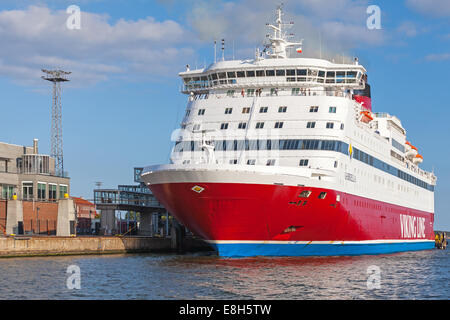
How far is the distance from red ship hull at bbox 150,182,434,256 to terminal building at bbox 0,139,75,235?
71.3 ft

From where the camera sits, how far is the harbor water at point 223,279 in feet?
89.4

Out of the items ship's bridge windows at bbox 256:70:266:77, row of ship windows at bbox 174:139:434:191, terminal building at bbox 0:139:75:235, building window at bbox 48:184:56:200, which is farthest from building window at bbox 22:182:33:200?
ship's bridge windows at bbox 256:70:266:77

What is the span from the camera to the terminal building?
59.2 metres

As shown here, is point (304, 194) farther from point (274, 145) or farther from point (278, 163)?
point (274, 145)

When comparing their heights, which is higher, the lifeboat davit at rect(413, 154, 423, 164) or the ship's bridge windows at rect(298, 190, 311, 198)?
the lifeboat davit at rect(413, 154, 423, 164)

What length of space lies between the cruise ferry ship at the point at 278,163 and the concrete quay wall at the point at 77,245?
30.4 feet

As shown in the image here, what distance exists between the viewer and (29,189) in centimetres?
6662

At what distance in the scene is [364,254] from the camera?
1870 inches

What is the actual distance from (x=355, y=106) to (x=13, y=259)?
81.9ft

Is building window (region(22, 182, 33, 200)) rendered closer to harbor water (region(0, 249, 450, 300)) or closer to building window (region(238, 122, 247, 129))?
harbor water (region(0, 249, 450, 300))

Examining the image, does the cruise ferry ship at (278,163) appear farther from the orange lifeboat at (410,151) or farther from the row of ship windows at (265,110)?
the orange lifeboat at (410,151)
